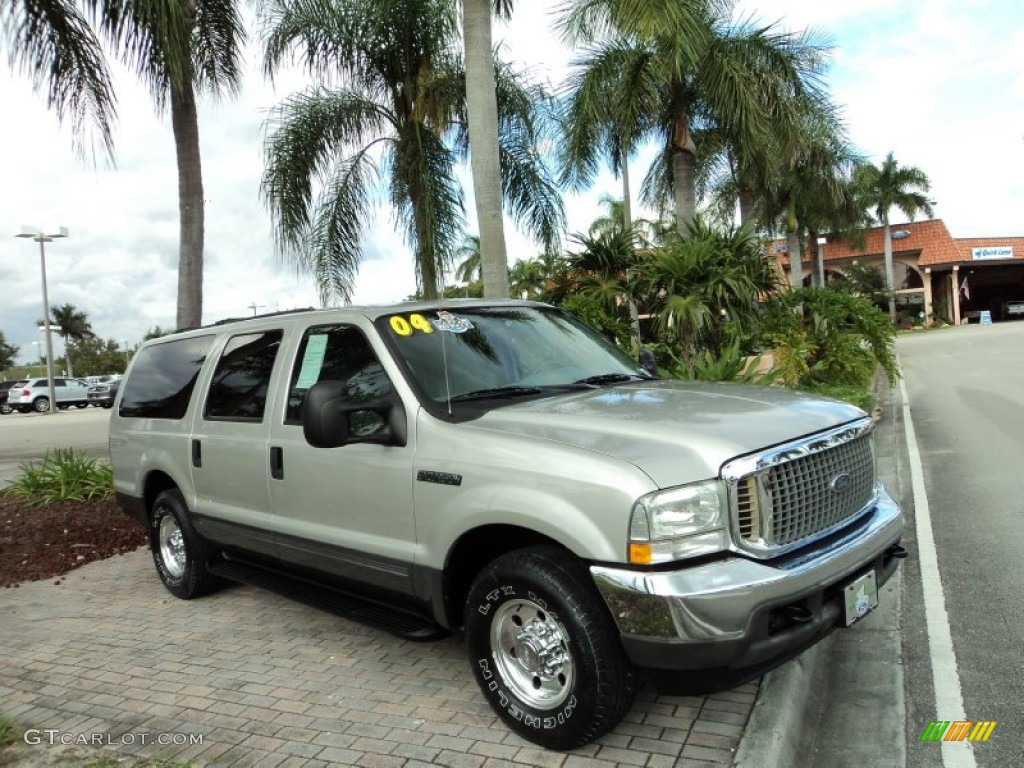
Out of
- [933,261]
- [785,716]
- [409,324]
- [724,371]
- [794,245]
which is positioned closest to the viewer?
[785,716]

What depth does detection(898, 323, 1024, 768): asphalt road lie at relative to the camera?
3.42 m

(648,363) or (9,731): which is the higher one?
(648,363)

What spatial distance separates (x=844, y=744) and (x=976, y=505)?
4547 mm

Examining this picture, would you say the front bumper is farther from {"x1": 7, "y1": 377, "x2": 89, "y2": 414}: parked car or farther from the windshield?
{"x1": 7, "y1": 377, "x2": 89, "y2": 414}: parked car

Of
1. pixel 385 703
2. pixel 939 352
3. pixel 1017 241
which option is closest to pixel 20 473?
pixel 385 703

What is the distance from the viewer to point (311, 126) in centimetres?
1195

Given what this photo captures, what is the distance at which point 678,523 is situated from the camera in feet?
9.17

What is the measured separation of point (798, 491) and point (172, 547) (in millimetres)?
4430

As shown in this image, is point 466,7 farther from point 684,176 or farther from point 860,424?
point 684,176

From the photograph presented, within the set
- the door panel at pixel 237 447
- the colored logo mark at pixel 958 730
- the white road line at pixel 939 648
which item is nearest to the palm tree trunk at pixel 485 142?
the door panel at pixel 237 447

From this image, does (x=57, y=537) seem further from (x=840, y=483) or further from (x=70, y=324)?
(x=70, y=324)

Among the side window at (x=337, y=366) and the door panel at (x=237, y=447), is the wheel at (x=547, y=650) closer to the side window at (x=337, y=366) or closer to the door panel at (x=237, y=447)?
the side window at (x=337, y=366)

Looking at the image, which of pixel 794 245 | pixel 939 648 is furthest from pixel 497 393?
pixel 794 245

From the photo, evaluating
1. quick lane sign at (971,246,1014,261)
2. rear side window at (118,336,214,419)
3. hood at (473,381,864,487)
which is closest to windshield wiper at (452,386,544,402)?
hood at (473,381,864,487)
